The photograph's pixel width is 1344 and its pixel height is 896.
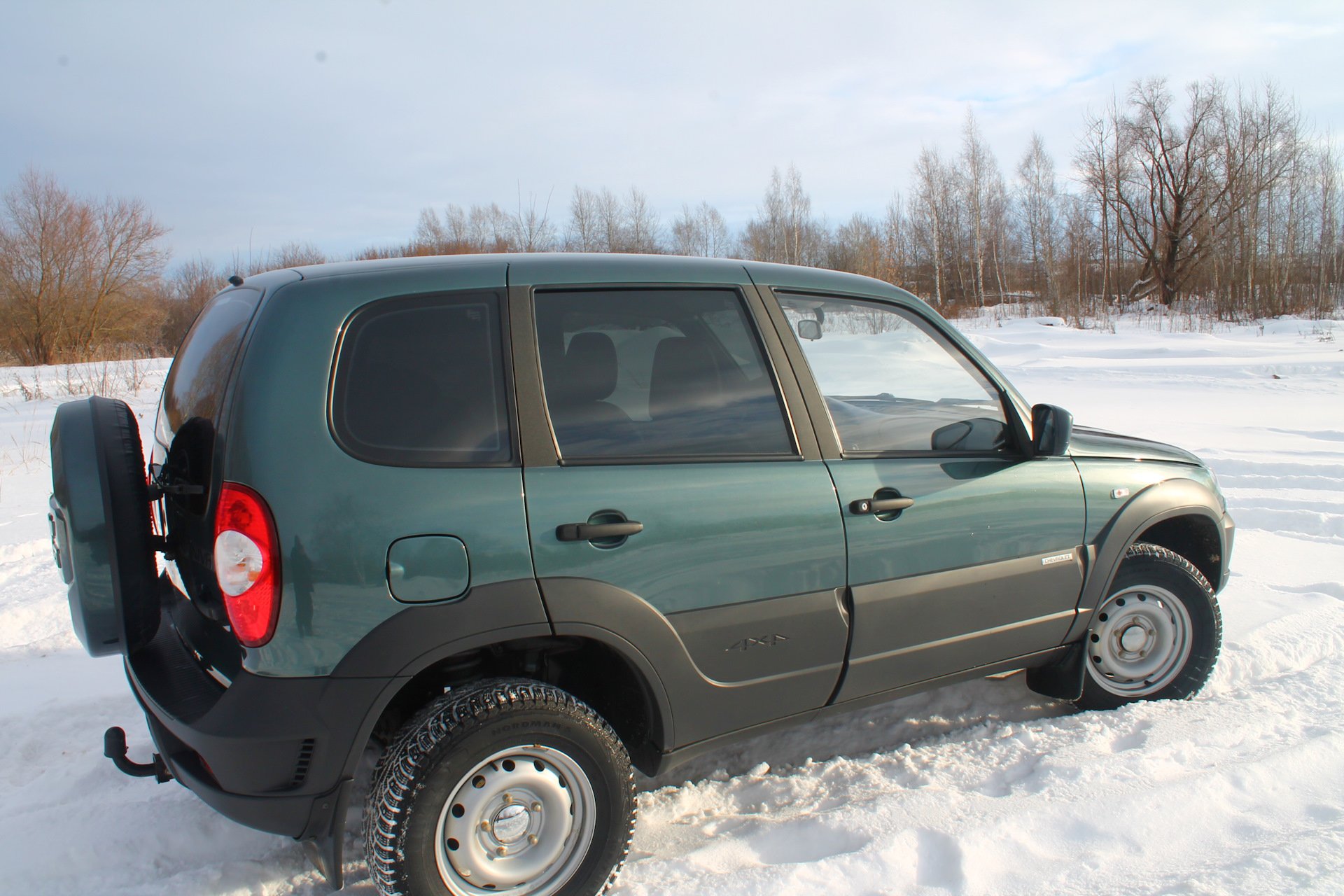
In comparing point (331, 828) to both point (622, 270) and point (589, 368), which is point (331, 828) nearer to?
point (589, 368)

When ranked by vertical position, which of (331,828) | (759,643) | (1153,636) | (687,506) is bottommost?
(1153,636)

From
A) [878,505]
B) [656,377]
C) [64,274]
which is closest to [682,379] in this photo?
[656,377]

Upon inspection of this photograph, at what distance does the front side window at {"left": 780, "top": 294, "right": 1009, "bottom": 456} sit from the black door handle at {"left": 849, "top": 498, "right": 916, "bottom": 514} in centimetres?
18

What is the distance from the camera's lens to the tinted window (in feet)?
7.76

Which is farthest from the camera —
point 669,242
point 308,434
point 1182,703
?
point 669,242

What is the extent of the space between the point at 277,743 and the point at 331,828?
295mm

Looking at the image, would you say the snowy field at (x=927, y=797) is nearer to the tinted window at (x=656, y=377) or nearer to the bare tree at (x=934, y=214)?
the tinted window at (x=656, y=377)

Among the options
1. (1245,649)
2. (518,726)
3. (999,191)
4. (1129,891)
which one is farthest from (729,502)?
(999,191)

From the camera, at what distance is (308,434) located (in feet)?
6.59

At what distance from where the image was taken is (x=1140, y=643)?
11.3 ft

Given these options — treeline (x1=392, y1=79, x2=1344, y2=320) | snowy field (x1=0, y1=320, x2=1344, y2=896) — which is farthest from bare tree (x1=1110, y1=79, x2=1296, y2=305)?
snowy field (x1=0, y1=320, x2=1344, y2=896)

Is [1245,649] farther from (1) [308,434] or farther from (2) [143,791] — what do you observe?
(2) [143,791]

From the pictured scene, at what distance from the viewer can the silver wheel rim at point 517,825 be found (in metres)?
2.13

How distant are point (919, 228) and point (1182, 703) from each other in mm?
46117
